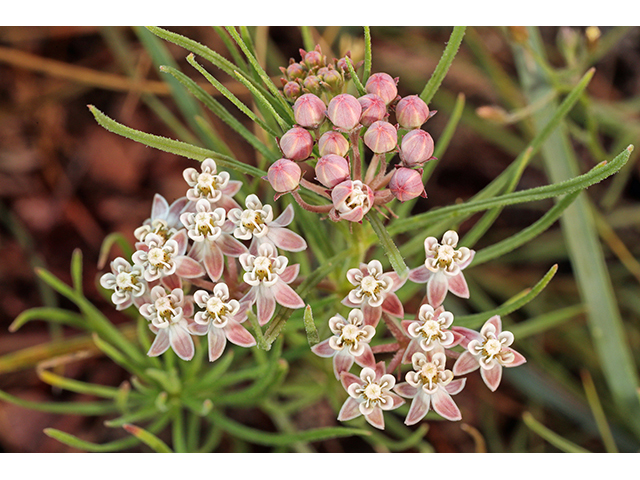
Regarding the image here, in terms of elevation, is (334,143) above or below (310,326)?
above

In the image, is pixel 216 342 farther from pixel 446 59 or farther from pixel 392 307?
pixel 446 59

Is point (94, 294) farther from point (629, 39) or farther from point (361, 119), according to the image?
point (629, 39)

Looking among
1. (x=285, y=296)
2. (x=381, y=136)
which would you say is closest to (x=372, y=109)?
(x=381, y=136)

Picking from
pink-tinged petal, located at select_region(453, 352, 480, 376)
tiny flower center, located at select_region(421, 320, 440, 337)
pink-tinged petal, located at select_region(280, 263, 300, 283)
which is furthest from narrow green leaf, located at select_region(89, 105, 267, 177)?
pink-tinged petal, located at select_region(453, 352, 480, 376)

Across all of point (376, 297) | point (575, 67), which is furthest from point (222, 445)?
point (575, 67)

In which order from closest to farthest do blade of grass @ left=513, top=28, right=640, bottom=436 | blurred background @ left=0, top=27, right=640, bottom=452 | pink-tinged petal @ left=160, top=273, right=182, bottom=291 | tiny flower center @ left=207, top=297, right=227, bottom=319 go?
1. tiny flower center @ left=207, top=297, right=227, bottom=319
2. pink-tinged petal @ left=160, top=273, right=182, bottom=291
3. blade of grass @ left=513, top=28, right=640, bottom=436
4. blurred background @ left=0, top=27, right=640, bottom=452

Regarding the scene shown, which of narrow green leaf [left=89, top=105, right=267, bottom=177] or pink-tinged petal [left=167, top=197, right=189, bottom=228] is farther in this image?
pink-tinged petal [left=167, top=197, right=189, bottom=228]

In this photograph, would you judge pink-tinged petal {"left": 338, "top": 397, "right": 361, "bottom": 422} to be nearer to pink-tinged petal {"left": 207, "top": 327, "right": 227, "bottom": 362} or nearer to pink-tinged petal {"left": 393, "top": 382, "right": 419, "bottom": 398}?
pink-tinged petal {"left": 393, "top": 382, "right": 419, "bottom": 398}
